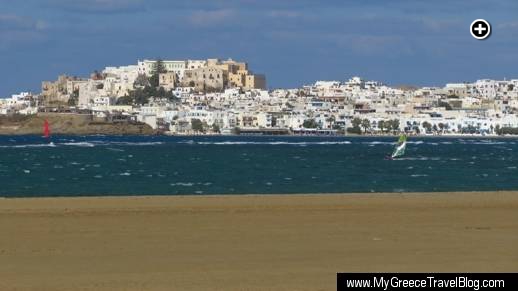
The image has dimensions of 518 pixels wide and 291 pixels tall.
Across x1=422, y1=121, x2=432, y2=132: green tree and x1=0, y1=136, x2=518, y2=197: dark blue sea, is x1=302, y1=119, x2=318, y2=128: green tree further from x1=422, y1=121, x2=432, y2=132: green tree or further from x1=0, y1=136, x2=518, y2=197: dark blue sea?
x1=0, y1=136, x2=518, y2=197: dark blue sea

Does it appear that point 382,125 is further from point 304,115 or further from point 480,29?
point 480,29

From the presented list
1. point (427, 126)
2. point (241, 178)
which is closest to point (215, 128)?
point (427, 126)

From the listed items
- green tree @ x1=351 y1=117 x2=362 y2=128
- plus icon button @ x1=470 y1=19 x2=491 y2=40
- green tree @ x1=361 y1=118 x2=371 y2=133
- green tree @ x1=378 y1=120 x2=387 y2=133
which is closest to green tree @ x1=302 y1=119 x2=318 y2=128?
green tree @ x1=351 y1=117 x2=362 y2=128

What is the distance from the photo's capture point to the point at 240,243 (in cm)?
1438

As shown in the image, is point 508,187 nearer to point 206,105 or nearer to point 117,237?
point 117,237

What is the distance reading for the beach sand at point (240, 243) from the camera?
11656 millimetres

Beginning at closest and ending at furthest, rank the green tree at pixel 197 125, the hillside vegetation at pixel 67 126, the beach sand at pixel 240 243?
1. the beach sand at pixel 240 243
2. the green tree at pixel 197 125
3. the hillside vegetation at pixel 67 126

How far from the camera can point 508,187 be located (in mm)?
35406

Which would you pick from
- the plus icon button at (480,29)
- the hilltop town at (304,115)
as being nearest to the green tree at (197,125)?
the hilltop town at (304,115)

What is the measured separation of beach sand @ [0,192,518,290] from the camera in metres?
11.7

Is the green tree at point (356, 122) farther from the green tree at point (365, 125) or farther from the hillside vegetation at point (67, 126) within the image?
the hillside vegetation at point (67, 126)

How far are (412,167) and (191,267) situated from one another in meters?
39.2

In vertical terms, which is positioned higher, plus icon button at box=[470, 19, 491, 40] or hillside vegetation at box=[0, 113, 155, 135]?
plus icon button at box=[470, 19, 491, 40]

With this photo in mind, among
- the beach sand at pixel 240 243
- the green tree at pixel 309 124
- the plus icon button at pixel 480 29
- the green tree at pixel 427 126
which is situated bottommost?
the green tree at pixel 427 126
